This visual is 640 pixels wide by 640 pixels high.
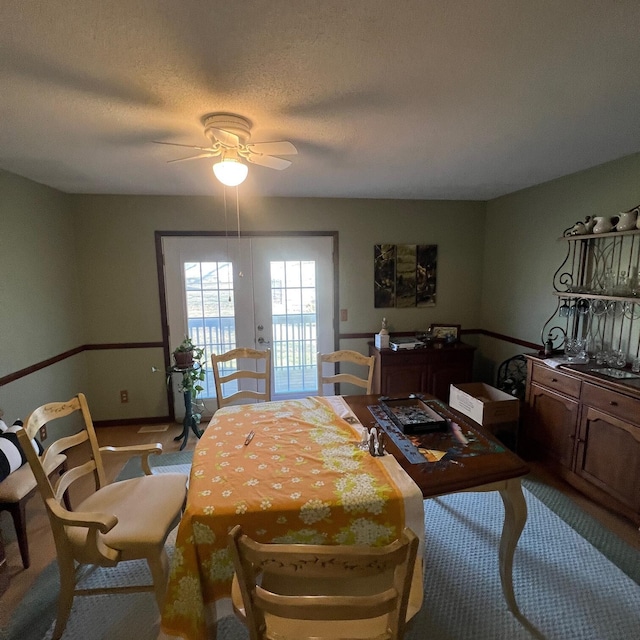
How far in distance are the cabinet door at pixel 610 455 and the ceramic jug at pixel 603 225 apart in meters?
1.24

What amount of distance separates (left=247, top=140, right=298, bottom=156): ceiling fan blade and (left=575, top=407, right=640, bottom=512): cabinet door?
8.09ft

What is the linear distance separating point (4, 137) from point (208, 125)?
4.02 feet

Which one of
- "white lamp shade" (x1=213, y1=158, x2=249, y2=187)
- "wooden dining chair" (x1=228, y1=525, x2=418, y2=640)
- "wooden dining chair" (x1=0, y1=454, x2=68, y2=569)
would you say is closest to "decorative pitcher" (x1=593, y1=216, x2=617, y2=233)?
"white lamp shade" (x1=213, y1=158, x2=249, y2=187)

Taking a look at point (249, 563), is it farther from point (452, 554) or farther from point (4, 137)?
point (4, 137)

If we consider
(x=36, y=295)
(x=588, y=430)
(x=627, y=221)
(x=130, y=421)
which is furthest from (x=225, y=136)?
(x=130, y=421)

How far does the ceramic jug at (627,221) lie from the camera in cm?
223

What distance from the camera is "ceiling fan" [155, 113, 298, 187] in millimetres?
1718

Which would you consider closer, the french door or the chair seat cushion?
the chair seat cushion

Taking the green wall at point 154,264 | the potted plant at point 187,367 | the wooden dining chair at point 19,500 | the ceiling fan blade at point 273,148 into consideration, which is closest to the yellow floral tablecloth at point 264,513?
the wooden dining chair at point 19,500

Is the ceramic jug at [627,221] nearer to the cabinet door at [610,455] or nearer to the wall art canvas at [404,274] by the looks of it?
the cabinet door at [610,455]

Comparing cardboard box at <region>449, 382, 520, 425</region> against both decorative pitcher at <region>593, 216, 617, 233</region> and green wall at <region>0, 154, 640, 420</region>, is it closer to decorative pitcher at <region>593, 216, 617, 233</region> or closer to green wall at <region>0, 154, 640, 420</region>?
green wall at <region>0, 154, 640, 420</region>

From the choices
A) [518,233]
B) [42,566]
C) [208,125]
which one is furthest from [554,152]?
[42,566]

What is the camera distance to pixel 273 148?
6.10ft

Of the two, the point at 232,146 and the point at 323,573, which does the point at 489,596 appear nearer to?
the point at 323,573
